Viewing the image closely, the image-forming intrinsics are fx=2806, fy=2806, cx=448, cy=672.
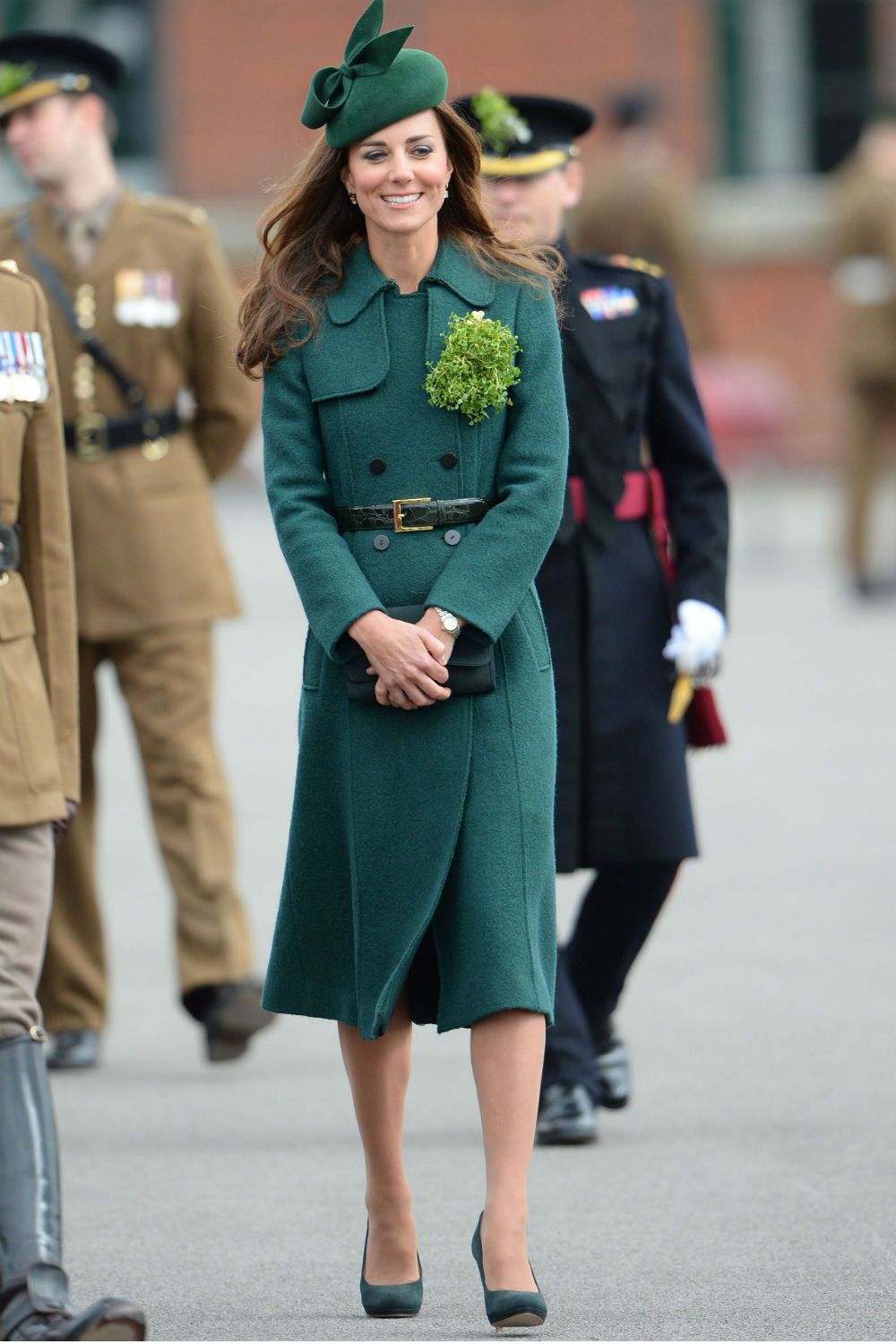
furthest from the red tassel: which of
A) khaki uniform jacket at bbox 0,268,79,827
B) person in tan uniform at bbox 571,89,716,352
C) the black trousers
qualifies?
person in tan uniform at bbox 571,89,716,352

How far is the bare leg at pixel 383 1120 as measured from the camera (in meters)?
4.46

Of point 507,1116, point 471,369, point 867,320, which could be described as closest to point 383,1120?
point 507,1116

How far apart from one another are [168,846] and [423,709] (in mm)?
2284

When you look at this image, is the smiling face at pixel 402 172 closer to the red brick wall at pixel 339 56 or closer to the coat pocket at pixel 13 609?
the coat pocket at pixel 13 609

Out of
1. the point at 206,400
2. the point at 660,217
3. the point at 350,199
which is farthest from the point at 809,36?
the point at 350,199

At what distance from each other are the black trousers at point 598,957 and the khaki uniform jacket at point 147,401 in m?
1.34

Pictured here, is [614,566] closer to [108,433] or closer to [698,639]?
[698,639]

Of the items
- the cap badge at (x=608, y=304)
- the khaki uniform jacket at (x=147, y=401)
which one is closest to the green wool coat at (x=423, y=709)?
the cap badge at (x=608, y=304)

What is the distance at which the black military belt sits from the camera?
6.54 meters

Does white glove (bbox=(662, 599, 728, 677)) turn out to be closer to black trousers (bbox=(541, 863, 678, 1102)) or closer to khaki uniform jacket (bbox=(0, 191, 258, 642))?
black trousers (bbox=(541, 863, 678, 1102))

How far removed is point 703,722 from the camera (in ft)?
18.8

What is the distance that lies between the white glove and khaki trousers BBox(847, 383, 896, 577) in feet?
28.4

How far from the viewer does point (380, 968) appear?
4.37 m

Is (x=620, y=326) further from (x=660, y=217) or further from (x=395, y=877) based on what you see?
(x=660, y=217)
